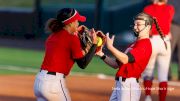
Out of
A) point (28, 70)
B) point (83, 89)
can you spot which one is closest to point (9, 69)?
point (28, 70)

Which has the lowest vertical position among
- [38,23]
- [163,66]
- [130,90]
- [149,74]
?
[38,23]

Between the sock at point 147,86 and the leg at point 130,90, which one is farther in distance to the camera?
the sock at point 147,86

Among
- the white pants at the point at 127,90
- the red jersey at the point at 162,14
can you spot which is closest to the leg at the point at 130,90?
the white pants at the point at 127,90

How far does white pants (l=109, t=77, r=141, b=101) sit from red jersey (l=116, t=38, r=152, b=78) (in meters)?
0.07

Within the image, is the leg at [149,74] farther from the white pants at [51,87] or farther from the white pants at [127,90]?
the white pants at [51,87]

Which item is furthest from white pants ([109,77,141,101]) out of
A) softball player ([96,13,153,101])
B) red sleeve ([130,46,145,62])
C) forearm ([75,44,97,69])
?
forearm ([75,44,97,69])

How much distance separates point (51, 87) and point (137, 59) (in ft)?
3.21

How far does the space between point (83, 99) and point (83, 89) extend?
1.69 m

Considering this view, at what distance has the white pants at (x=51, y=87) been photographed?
309 inches

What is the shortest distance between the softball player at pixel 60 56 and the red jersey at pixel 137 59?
1.42 ft

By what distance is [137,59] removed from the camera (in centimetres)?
779

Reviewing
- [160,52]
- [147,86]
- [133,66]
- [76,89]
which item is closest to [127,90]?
[133,66]

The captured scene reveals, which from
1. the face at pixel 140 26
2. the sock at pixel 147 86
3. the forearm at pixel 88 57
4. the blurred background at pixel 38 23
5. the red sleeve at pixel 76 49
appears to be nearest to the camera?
the forearm at pixel 88 57

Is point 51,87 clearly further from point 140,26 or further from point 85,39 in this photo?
point 140,26
